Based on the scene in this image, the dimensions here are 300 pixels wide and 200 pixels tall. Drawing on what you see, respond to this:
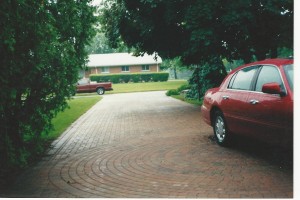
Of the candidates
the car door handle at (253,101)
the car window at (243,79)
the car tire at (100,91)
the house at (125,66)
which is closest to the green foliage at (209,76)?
the car window at (243,79)

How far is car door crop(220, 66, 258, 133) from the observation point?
650 cm

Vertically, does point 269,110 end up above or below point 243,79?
below

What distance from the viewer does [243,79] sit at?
22.7 ft

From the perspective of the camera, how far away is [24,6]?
5312mm

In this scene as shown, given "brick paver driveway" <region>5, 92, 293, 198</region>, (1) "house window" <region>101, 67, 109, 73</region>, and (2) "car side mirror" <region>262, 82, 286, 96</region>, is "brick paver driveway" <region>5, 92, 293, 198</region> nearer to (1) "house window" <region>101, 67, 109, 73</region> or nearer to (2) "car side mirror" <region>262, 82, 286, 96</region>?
(2) "car side mirror" <region>262, 82, 286, 96</region>

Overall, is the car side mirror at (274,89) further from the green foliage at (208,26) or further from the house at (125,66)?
the house at (125,66)

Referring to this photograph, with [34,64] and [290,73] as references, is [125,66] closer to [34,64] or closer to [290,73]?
[34,64]

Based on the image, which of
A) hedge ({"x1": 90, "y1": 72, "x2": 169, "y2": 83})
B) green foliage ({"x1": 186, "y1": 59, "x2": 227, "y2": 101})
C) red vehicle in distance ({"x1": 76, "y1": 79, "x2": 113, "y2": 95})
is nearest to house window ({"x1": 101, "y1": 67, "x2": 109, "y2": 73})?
hedge ({"x1": 90, "y1": 72, "x2": 169, "y2": 83})

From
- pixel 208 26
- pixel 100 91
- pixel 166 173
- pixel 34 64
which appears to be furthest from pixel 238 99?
pixel 100 91

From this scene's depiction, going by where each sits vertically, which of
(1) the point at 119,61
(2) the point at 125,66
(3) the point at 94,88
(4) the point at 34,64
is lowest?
(3) the point at 94,88

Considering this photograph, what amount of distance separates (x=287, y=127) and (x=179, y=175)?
1.88m

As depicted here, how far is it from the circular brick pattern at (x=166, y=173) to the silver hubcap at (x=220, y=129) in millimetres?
262

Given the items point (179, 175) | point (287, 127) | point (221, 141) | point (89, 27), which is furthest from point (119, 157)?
point (287, 127)

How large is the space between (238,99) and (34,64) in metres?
Answer: 3.88
